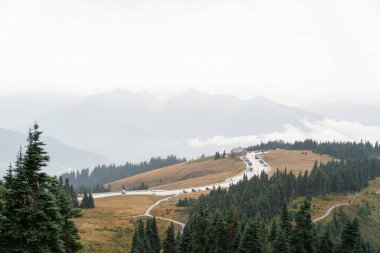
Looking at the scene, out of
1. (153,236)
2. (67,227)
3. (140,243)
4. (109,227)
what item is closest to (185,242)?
(140,243)

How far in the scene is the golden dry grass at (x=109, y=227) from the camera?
8220 cm

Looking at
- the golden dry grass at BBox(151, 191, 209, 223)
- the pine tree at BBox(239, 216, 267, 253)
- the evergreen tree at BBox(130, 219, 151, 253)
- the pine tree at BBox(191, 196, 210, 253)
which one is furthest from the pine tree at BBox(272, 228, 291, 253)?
the golden dry grass at BBox(151, 191, 209, 223)

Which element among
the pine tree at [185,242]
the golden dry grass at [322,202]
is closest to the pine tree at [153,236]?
the pine tree at [185,242]

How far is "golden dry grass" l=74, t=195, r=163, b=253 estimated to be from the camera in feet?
270

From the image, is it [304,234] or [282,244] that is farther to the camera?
[282,244]

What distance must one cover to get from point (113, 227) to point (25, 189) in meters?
85.4

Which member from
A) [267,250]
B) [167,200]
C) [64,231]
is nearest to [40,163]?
[64,231]

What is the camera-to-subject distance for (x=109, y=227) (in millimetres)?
105500

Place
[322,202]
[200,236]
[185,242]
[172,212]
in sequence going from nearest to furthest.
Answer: [200,236] < [185,242] < [172,212] < [322,202]

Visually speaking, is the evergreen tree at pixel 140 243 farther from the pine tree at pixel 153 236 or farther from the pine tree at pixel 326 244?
the pine tree at pixel 326 244

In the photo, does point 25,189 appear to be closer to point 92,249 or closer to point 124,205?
point 92,249

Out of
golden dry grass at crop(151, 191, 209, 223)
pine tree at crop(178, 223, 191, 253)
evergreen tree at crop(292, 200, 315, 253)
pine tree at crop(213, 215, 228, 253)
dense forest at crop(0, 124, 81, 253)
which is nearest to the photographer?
dense forest at crop(0, 124, 81, 253)

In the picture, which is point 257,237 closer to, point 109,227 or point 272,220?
point 272,220

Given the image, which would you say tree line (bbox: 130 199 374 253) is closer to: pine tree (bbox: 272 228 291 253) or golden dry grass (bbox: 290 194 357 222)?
pine tree (bbox: 272 228 291 253)
